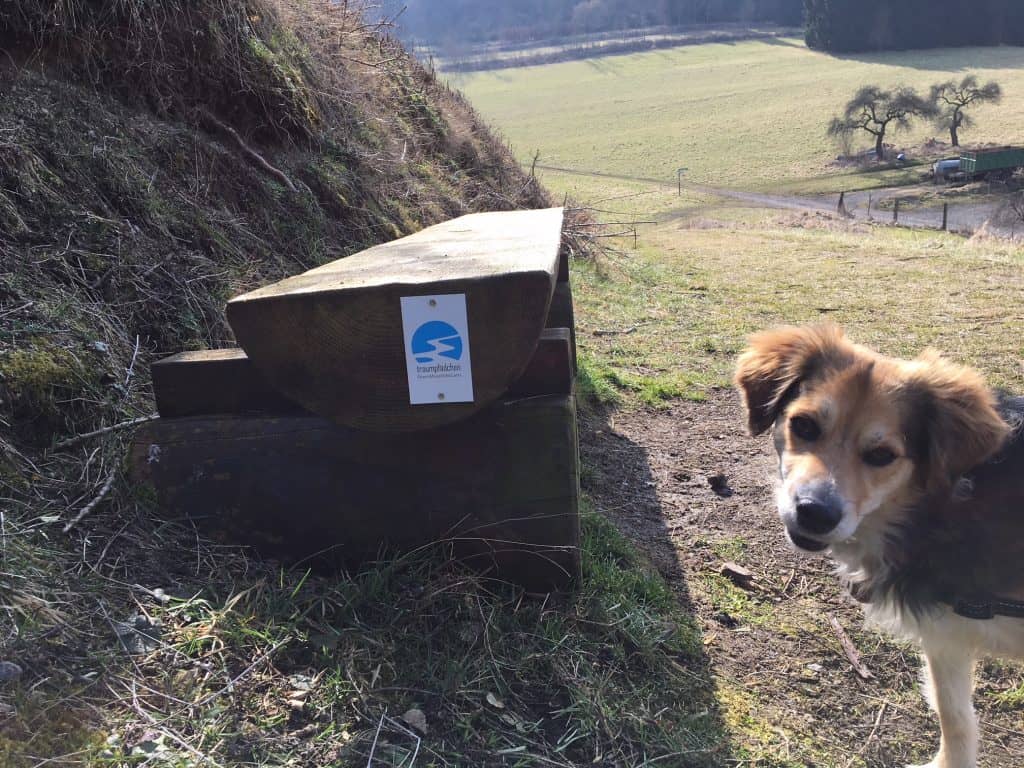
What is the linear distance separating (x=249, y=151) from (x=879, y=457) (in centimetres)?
503

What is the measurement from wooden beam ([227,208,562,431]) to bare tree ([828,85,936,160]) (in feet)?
210

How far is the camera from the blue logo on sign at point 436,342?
261 cm

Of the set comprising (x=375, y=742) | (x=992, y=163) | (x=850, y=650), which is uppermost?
(x=375, y=742)

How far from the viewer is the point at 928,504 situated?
295 centimetres

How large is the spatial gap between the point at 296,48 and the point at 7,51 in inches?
148

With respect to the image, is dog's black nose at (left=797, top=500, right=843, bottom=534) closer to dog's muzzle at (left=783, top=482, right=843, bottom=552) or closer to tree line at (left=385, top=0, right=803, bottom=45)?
dog's muzzle at (left=783, top=482, right=843, bottom=552)

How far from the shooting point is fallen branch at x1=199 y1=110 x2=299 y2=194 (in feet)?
18.8

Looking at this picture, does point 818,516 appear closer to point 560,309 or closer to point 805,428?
point 805,428

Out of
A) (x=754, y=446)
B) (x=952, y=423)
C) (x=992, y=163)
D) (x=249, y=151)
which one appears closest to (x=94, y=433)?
(x=952, y=423)

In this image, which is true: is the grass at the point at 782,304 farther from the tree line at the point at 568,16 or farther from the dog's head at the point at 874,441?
the tree line at the point at 568,16

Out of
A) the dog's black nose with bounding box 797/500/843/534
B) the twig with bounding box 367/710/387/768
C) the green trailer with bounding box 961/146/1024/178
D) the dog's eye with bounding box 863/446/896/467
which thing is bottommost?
the green trailer with bounding box 961/146/1024/178

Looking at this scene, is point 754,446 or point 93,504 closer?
point 93,504

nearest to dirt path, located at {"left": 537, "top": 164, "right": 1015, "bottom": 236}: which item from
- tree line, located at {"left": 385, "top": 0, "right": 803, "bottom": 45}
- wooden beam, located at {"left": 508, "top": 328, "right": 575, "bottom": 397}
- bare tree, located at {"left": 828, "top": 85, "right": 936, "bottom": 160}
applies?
bare tree, located at {"left": 828, "top": 85, "right": 936, "bottom": 160}

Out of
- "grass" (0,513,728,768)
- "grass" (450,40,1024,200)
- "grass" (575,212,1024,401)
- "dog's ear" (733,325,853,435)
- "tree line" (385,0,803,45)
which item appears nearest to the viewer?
"grass" (0,513,728,768)
